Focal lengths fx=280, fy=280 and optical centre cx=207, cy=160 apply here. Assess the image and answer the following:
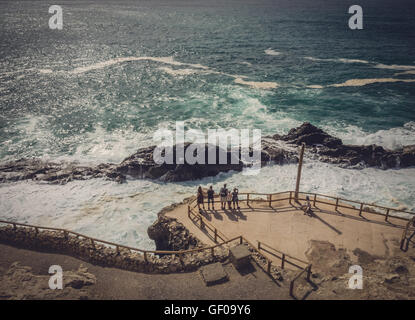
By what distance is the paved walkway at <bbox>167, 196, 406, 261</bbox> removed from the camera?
14805 mm

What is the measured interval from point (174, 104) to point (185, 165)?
1899cm

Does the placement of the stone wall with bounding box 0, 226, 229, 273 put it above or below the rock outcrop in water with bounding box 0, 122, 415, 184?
below

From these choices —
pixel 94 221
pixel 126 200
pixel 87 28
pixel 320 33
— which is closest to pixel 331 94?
pixel 126 200

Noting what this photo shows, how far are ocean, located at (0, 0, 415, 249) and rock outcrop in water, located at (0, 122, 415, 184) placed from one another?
875 millimetres

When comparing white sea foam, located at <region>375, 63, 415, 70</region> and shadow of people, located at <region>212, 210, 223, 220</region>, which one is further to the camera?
white sea foam, located at <region>375, 63, 415, 70</region>

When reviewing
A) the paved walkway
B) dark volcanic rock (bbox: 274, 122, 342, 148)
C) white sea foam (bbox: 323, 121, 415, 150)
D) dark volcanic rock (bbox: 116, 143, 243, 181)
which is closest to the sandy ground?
the paved walkway

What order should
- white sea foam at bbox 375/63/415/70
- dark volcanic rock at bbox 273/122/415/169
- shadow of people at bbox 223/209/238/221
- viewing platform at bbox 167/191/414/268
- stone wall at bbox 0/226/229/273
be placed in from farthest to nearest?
1. white sea foam at bbox 375/63/415/70
2. dark volcanic rock at bbox 273/122/415/169
3. shadow of people at bbox 223/209/238/221
4. viewing platform at bbox 167/191/414/268
5. stone wall at bbox 0/226/229/273

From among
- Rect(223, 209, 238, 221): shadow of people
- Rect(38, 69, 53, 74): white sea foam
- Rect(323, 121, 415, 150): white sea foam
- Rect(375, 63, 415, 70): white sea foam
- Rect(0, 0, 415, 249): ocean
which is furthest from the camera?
Rect(38, 69, 53, 74): white sea foam

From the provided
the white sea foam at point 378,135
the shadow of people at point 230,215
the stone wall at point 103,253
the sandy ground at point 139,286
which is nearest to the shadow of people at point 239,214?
the shadow of people at point 230,215

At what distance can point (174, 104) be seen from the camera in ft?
139

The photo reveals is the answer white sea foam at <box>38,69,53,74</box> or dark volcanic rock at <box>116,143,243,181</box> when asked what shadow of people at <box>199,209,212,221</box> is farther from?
white sea foam at <box>38,69,53,74</box>

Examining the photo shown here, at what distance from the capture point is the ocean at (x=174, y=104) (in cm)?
2328

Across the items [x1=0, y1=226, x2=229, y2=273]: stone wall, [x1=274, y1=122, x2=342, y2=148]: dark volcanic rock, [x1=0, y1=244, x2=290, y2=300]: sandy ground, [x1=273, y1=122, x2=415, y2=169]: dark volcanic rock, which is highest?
[x1=274, y1=122, x2=342, y2=148]: dark volcanic rock
